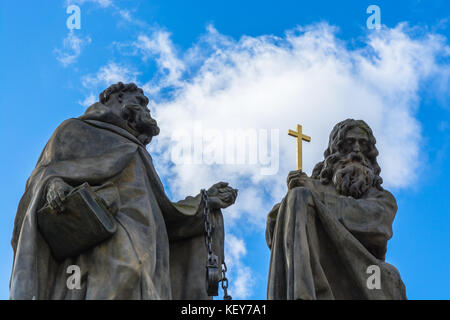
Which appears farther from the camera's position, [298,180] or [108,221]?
[298,180]

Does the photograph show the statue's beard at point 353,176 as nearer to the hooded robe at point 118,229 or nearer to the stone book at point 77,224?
the hooded robe at point 118,229

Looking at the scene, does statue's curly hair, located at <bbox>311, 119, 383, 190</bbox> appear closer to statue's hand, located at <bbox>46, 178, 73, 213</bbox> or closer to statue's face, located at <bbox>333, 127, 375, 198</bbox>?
statue's face, located at <bbox>333, 127, 375, 198</bbox>

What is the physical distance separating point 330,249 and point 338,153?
1694mm

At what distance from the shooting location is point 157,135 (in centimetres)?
1794

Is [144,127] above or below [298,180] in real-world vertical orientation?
above

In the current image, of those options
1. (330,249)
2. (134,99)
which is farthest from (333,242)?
(134,99)

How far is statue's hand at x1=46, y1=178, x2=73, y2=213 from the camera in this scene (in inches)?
612

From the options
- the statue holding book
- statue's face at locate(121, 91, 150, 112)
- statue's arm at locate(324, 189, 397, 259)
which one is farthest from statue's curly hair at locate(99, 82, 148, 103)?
statue's arm at locate(324, 189, 397, 259)

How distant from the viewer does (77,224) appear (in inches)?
615

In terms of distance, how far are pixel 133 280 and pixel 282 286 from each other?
71.0 inches

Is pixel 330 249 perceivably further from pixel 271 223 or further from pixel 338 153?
pixel 338 153

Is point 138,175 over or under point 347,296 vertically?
over
